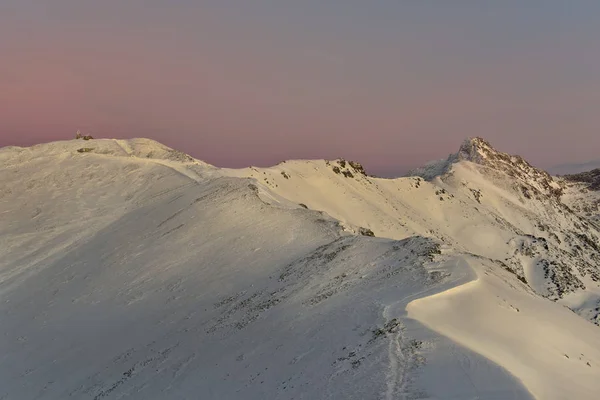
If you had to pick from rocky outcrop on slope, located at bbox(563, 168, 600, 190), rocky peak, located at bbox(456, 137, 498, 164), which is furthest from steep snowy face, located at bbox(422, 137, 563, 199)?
rocky outcrop on slope, located at bbox(563, 168, 600, 190)

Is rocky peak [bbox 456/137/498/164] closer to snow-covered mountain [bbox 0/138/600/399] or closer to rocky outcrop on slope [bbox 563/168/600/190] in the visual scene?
rocky outcrop on slope [bbox 563/168/600/190]

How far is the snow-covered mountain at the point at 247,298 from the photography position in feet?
55.1

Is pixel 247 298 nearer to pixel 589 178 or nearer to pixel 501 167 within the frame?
pixel 501 167

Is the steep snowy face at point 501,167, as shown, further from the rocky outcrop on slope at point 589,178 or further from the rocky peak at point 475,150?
the rocky outcrop on slope at point 589,178

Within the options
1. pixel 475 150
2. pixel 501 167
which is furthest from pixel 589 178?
pixel 475 150

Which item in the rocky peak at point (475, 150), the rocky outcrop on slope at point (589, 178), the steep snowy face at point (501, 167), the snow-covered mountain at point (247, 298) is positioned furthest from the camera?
the rocky outcrop on slope at point (589, 178)

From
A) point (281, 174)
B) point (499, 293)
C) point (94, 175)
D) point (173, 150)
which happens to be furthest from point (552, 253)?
point (94, 175)

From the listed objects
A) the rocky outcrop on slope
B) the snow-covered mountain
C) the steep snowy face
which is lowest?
the rocky outcrop on slope

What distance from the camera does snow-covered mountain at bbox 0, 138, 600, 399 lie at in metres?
16.8

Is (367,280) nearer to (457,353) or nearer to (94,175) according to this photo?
(457,353)

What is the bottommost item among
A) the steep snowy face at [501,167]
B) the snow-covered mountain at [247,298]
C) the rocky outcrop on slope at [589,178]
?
the rocky outcrop on slope at [589,178]

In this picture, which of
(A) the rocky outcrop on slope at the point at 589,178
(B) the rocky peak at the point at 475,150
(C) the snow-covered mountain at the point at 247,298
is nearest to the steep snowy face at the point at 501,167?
(B) the rocky peak at the point at 475,150

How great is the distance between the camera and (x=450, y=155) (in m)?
147

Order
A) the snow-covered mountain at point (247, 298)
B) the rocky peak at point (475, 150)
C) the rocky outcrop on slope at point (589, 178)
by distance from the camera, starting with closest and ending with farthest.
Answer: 1. the snow-covered mountain at point (247, 298)
2. the rocky peak at point (475, 150)
3. the rocky outcrop on slope at point (589, 178)
